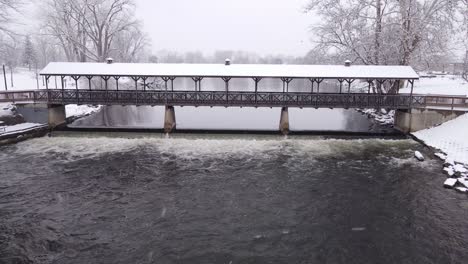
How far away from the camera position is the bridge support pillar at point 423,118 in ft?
83.1

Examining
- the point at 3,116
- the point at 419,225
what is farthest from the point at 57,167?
the point at 419,225

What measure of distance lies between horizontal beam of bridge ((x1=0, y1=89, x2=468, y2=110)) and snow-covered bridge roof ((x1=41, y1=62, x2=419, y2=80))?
5.00ft

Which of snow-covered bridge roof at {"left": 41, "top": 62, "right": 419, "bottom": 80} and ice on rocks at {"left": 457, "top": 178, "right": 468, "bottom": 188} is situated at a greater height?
snow-covered bridge roof at {"left": 41, "top": 62, "right": 419, "bottom": 80}

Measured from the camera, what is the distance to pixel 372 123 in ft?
104

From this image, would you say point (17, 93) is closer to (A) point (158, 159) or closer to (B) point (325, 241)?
(A) point (158, 159)

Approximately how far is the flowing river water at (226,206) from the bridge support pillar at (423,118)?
4172 mm

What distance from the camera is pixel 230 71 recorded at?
26406 millimetres

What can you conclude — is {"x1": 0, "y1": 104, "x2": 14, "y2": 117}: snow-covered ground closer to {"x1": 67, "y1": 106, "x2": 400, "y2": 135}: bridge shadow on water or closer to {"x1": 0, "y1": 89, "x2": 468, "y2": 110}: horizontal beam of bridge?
{"x1": 0, "y1": 89, "x2": 468, "y2": 110}: horizontal beam of bridge

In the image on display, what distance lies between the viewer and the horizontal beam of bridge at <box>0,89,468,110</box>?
26.4 m

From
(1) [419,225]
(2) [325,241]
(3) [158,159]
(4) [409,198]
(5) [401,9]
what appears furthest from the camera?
(5) [401,9]

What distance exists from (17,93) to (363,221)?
89.8ft

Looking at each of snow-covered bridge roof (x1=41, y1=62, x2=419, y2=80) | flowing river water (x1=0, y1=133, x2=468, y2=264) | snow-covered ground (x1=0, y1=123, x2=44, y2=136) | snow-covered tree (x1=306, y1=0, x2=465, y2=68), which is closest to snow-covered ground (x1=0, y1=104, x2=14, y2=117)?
snow-covered ground (x1=0, y1=123, x2=44, y2=136)

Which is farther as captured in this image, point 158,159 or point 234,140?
point 234,140

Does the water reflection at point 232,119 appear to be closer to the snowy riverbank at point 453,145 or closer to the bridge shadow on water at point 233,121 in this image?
the bridge shadow on water at point 233,121
